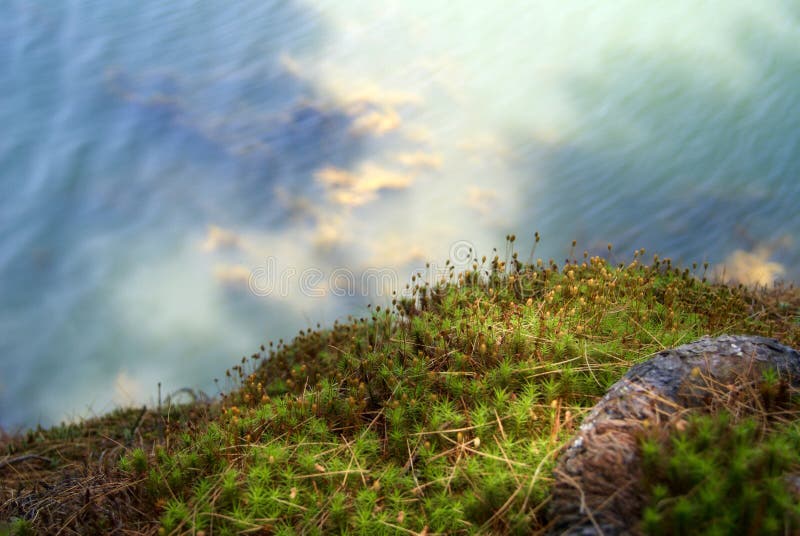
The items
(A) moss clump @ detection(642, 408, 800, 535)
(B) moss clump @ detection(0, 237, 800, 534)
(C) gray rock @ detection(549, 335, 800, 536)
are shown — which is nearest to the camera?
(A) moss clump @ detection(642, 408, 800, 535)

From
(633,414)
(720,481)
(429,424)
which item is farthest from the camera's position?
(429,424)

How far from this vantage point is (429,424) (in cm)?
337

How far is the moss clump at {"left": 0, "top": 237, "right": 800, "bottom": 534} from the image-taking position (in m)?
2.87

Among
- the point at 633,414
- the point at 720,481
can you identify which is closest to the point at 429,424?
the point at 633,414

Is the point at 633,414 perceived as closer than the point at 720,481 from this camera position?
No

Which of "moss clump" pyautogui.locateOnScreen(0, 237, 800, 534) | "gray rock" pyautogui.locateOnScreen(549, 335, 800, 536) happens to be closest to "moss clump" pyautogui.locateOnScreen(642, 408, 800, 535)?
"gray rock" pyautogui.locateOnScreen(549, 335, 800, 536)

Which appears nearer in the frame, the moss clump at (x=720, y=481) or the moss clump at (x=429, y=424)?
the moss clump at (x=720, y=481)

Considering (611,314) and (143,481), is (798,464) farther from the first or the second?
(143,481)

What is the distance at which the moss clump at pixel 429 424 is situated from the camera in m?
2.87

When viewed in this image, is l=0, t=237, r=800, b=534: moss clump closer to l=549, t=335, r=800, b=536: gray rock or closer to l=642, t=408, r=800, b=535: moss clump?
l=549, t=335, r=800, b=536: gray rock

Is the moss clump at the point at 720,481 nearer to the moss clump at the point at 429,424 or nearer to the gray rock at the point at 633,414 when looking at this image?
the gray rock at the point at 633,414

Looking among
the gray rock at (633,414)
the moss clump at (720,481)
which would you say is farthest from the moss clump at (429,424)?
the moss clump at (720,481)

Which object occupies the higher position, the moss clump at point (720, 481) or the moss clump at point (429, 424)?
the moss clump at point (720, 481)

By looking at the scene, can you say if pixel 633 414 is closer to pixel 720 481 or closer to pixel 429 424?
pixel 720 481
